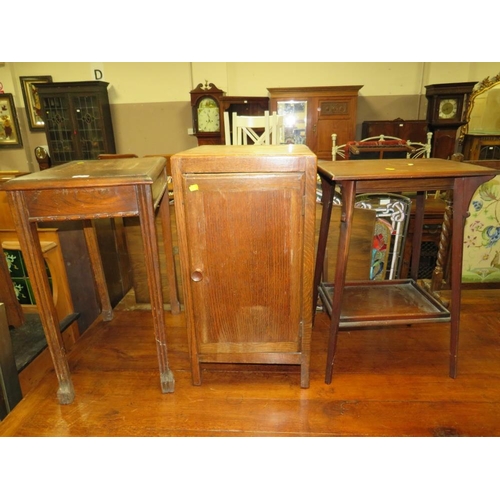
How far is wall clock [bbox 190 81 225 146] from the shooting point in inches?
196

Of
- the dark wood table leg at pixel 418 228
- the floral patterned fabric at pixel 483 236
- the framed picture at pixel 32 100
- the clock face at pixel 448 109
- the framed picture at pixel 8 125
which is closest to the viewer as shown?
the dark wood table leg at pixel 418 228

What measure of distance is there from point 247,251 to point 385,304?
72cm

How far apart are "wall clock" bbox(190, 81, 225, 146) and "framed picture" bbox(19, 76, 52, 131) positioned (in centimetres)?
245

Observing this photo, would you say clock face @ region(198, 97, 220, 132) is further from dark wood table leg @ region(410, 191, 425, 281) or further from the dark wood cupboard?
dark wood table leg @ region(410, 191, 425, 281)

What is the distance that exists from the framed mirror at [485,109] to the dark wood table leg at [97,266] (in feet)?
17.0

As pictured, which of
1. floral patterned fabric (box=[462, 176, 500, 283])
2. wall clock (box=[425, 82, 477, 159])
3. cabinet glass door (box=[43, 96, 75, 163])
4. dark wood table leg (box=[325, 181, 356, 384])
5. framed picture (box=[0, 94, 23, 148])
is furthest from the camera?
framed picture (box=[0, 94, 23, 148])

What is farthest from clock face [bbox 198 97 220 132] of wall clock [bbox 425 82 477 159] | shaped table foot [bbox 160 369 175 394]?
shaped table foot [bbox 160 369 175 394]

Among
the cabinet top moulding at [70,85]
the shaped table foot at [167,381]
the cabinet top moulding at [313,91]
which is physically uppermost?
the cabinet top moulding at [70,85]

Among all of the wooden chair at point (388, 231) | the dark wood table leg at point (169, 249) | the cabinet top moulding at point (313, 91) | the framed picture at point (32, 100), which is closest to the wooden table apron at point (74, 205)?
the dark wood table leg at point (169, 249)

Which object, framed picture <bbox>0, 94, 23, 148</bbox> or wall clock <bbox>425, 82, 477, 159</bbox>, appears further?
framed picture <bbox>0, 94, 23, 148</bbox>

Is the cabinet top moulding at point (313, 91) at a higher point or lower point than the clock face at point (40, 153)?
higher

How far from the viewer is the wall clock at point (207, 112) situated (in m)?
4.99

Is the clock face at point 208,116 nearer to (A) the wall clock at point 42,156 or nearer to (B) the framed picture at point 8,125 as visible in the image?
(A) the wall clock at point 42,156

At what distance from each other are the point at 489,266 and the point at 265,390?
1760 millimetres
